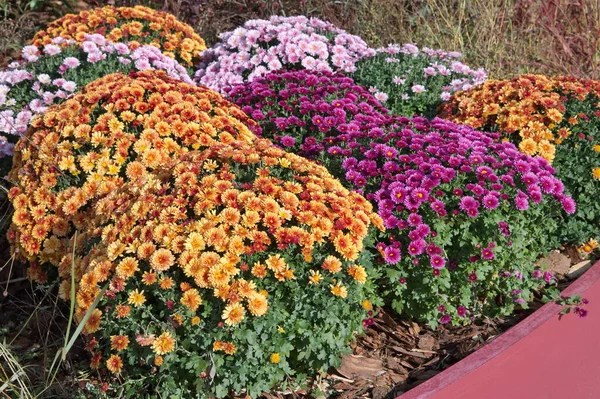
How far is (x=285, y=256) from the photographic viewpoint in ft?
9.10

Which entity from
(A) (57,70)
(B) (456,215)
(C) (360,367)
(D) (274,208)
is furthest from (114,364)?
(A) (57,70)

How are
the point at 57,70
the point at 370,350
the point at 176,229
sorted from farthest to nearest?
the point at 57,70
the point at 370,350
the point at 176,229

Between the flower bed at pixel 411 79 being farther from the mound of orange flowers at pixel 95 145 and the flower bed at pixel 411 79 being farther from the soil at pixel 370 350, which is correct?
the soil at pixel 370 350

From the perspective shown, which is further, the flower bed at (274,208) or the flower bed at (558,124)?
the flower bed at (558,124)

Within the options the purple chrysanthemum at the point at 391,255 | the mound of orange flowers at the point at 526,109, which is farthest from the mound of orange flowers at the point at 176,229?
the mound of orange flowers at the point at 526,109

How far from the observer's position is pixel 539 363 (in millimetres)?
3326

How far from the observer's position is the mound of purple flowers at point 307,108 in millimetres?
3988

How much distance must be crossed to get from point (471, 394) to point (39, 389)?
1.84m

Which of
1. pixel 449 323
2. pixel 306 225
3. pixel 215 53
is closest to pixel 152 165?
pixel 306 225

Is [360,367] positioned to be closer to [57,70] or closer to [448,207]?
[448,207]

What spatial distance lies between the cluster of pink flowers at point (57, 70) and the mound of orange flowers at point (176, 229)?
2.11 feet

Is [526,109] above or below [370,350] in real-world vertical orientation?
above

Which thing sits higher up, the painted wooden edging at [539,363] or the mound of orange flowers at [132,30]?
the mound of orange flowers at [132,30]

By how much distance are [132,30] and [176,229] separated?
111 inches
